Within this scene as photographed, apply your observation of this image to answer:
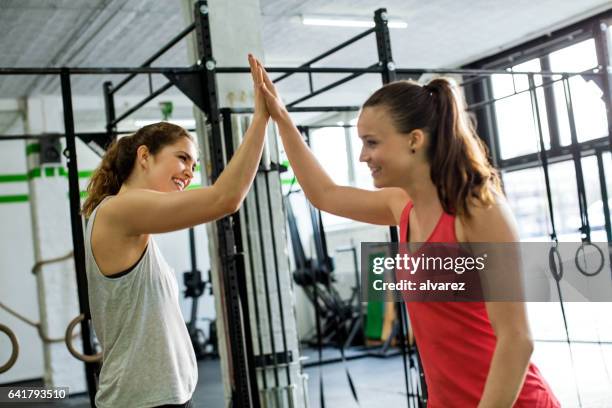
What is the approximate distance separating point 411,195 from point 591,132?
6808 mm

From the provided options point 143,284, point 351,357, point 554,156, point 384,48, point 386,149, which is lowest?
point 351,357

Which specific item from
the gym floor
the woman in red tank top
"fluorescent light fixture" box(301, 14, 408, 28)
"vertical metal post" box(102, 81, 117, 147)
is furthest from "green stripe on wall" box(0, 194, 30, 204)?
the woman in red tank top

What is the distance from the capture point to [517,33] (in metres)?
8.20

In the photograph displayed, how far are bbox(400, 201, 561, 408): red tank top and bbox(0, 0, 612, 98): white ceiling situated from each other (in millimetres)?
5378

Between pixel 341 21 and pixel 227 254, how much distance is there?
14.4 ft

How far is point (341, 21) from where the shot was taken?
718 centimetres

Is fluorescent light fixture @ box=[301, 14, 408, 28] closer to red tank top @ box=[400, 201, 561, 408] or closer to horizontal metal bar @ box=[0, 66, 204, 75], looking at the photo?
horizontal metal bar @ box=[0, 66, 204, 75]

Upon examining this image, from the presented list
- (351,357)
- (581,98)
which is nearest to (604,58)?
(581,98)

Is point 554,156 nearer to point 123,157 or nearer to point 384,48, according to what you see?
point 384,48

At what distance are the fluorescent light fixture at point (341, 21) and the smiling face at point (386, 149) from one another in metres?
5.76

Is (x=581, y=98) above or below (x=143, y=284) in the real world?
above

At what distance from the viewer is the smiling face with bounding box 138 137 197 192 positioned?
6.10 feet

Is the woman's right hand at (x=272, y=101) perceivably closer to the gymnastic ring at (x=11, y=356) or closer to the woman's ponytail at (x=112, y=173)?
the woman's ponytail at (x=112, y=173)

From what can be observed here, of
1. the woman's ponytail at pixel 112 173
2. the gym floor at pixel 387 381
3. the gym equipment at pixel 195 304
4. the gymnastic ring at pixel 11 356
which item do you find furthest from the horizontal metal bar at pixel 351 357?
the woman's ponytail at pixel 112 173
